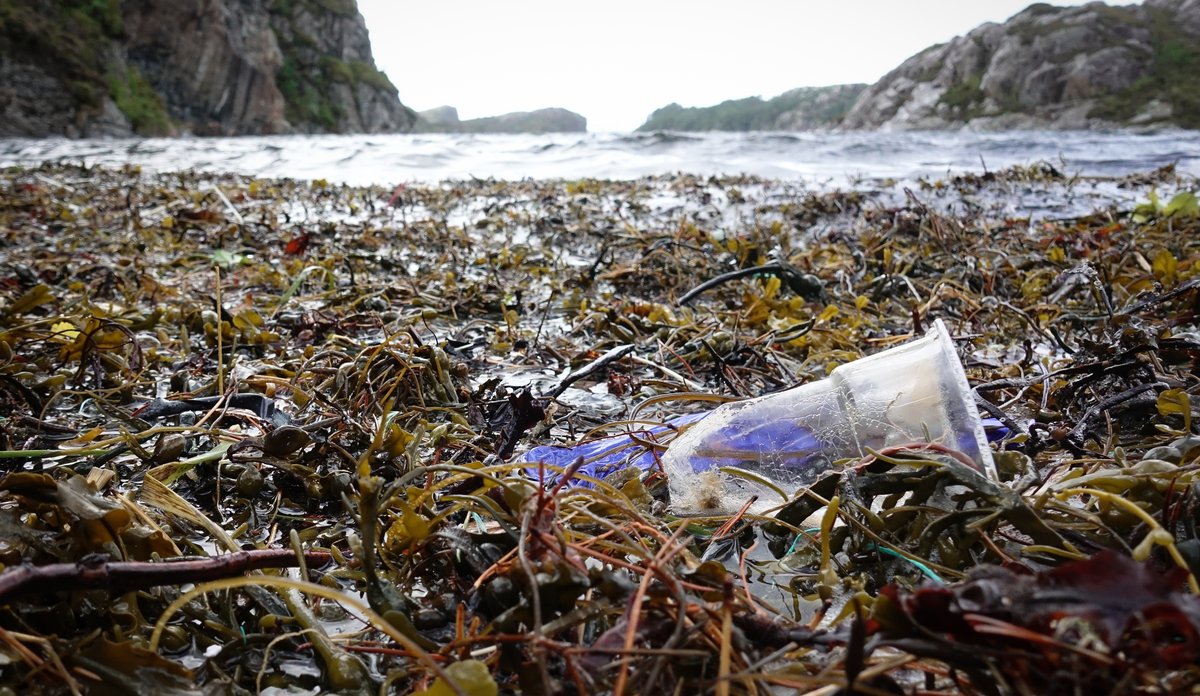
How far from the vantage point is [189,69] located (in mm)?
35594

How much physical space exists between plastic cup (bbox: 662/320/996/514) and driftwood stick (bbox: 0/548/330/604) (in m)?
0.70

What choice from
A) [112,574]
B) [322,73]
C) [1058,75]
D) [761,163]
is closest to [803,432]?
[112,574]

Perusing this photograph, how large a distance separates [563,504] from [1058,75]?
185ft

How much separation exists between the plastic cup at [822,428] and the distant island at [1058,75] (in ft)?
126

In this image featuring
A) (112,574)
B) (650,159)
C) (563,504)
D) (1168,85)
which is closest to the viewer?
(112,574)

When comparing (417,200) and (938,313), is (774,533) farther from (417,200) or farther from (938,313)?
(417,200)

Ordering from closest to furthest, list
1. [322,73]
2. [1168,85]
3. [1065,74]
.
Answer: [1168,85] < [1065,74] < [322,73]

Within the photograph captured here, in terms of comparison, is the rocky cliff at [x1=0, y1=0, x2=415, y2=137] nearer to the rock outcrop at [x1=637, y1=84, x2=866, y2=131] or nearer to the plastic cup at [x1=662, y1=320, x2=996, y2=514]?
the plastic cup at [x1=662, y1=320, x2=996, y2=514]

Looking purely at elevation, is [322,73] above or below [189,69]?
above

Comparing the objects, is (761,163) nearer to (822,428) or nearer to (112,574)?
(822,428)

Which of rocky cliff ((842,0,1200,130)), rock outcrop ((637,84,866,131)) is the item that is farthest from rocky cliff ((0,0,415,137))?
rocky cliff ((842,0,1200,130))

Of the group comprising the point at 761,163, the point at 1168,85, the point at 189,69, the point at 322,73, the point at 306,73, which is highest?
the point at 322,73

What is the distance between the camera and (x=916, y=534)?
37.5 inches

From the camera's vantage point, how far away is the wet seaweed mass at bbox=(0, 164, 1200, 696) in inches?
25.1
